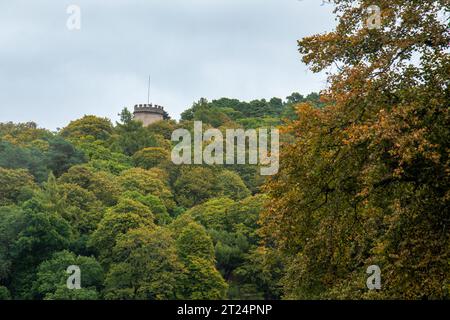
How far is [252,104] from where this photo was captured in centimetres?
16725

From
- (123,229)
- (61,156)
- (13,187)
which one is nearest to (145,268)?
(123,229)

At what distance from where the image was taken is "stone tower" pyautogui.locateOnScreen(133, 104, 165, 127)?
14238 cm

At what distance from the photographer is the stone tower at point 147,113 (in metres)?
142

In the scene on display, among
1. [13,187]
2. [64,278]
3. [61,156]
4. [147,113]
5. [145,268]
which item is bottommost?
[64,278]

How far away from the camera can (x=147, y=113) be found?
14338cm

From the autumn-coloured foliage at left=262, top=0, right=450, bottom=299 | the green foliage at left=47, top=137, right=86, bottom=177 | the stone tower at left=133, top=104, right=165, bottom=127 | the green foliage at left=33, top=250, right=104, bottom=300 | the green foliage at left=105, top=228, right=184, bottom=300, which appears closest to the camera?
the autumn-coloured foliage at left=262, top=0, right=450, bottom=299

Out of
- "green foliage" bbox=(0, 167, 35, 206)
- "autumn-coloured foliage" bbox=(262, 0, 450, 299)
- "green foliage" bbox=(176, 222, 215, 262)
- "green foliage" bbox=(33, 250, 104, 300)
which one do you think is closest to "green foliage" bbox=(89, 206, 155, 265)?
"green foliage" bbox=(33, 250, 104, 300)

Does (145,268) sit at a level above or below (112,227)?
below

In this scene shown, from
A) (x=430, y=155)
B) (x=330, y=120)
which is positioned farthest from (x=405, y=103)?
(x=330, y=120)

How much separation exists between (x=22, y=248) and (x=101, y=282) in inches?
271

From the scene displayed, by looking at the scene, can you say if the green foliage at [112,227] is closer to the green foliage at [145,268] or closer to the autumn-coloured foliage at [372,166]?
the green foliage at [145,268]

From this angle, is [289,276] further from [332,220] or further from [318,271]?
[332,220]

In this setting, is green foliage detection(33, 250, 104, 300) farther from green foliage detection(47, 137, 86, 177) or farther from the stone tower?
the stone tower

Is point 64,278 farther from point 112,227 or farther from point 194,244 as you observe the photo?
point 194,244
